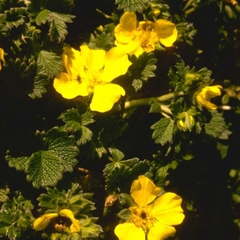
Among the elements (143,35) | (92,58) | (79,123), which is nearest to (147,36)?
(143,35)

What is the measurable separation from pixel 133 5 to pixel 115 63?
263 millimetres

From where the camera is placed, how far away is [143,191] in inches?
87.0

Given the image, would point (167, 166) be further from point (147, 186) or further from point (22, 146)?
point (22, 146)

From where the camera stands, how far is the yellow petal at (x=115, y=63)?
7.55 ft

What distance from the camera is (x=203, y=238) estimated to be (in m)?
2.81

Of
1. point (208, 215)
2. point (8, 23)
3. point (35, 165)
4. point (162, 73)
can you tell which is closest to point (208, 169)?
point (208, 215)

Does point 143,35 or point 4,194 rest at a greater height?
point 143,35

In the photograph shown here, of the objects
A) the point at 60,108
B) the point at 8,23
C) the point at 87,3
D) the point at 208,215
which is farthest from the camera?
the point at 208,215

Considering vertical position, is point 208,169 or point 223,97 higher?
point 223,97

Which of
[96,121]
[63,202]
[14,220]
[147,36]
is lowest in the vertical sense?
[14,220]

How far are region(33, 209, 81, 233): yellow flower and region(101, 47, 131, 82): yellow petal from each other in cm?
57

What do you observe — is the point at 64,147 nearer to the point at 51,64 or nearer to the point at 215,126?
the point at 51,64

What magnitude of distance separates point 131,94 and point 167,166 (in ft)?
1.17

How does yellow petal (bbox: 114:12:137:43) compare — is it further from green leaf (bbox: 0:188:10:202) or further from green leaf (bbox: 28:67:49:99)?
green leaf (bbox: 0:188:10:202)
